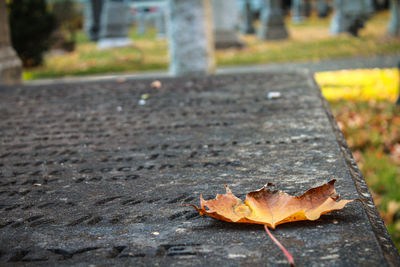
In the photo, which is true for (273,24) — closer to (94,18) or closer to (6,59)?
(94,18)

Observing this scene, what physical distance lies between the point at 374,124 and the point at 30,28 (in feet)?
24.8

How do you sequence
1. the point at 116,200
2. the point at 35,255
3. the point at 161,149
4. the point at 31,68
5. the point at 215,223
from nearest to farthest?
1. the point at 35,255
2. the point at 215,223
3. the point at 116,200
4. the point at 161,149
5. the point at 31,68

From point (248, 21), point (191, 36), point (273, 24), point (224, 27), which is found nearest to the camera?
point (191, 36)

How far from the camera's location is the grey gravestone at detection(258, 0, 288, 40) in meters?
13.8

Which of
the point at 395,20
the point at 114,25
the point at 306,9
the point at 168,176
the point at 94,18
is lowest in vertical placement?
the point at 306,9

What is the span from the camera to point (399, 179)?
311 centimetres

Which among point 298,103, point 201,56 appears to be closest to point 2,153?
point 298,103

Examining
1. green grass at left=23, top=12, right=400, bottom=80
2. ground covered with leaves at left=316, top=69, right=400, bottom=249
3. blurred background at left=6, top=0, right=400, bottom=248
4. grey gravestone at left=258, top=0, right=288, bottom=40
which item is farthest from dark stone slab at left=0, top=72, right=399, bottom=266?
grey gravestone at left=258, top=0, right=288, bottom=40

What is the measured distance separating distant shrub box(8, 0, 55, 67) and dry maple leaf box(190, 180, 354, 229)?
9204 millimetres

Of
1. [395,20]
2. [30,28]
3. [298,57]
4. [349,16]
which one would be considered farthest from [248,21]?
[30,28]

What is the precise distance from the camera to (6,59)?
398 centimetres

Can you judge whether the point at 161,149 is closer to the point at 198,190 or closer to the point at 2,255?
the point at 198,190

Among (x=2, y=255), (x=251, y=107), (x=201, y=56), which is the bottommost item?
(x=201, y=56)

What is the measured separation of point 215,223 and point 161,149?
659 millimetres
